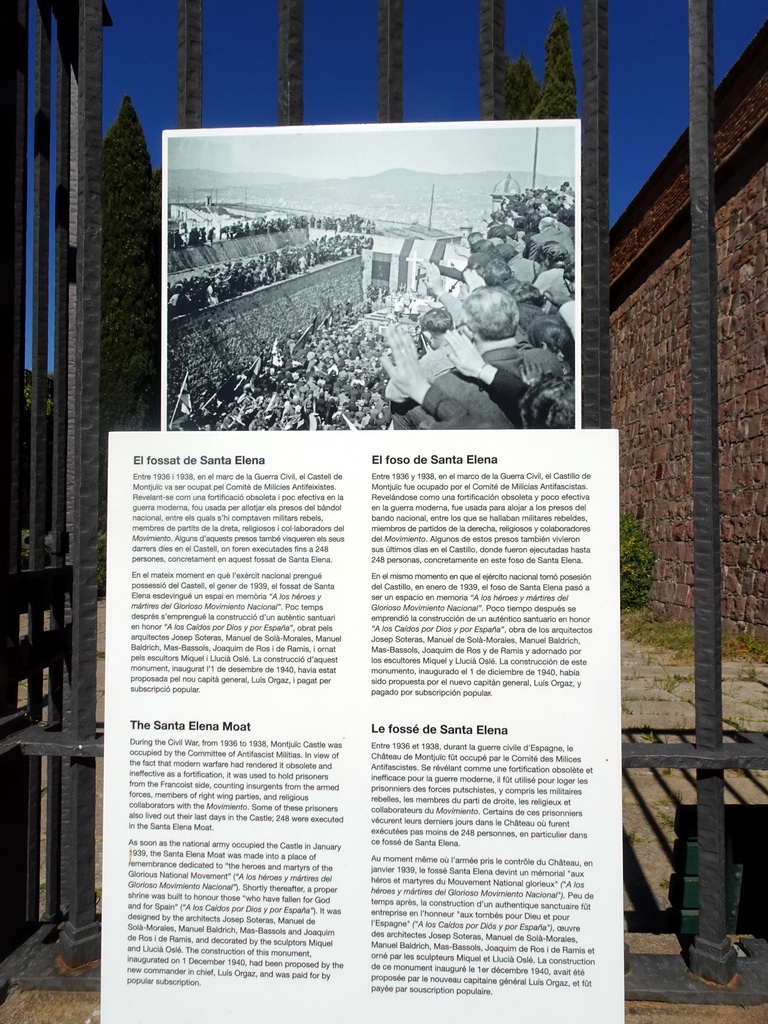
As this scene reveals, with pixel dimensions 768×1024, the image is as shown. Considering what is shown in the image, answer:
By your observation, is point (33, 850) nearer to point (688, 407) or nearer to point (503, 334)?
point (503, 334)

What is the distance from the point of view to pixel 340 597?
1698mm

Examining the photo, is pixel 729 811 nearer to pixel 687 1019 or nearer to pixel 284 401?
pixel 687 1019

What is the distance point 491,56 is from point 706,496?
1161mm

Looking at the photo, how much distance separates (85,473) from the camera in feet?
6.22

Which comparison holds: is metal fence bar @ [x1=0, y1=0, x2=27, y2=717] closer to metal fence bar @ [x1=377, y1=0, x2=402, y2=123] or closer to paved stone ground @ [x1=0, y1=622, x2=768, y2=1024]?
paved stone ground @ [x1=0, y1=622, x2=768, y2=1024]

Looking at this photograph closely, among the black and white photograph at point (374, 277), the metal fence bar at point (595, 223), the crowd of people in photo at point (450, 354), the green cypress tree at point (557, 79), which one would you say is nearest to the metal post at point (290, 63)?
the black and white photograph at point (374, 277)

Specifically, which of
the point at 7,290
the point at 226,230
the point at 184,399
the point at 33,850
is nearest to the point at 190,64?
the point at 226,230

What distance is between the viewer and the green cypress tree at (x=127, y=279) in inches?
557

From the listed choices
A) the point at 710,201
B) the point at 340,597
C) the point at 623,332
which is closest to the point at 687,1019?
the point at 340,597

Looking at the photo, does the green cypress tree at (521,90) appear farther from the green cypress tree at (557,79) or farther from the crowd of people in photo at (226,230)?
the crowd of people in photo at (226,230)

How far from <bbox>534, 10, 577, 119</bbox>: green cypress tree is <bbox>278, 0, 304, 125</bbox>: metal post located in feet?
46.7

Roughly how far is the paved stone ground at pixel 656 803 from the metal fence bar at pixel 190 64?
214 cm

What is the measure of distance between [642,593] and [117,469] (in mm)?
10860

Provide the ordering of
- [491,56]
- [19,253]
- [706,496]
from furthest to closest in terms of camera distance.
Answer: [19,253] < [491,56] < [706,496]
